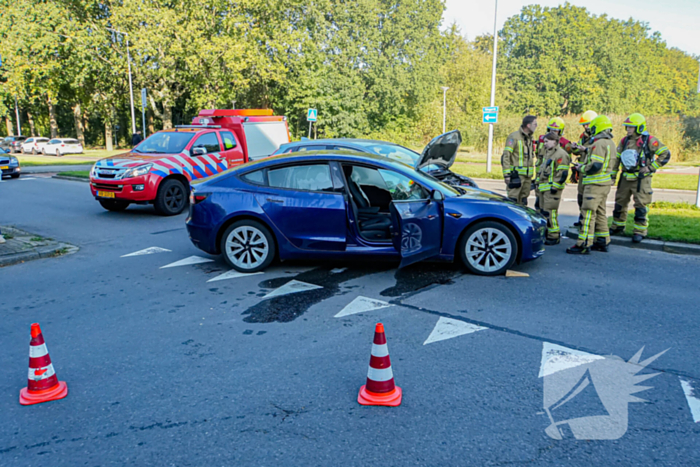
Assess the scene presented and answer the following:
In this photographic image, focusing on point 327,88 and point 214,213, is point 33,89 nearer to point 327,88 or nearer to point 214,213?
point 327,88

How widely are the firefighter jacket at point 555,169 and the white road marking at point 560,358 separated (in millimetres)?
4375

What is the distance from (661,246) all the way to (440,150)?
362 cm

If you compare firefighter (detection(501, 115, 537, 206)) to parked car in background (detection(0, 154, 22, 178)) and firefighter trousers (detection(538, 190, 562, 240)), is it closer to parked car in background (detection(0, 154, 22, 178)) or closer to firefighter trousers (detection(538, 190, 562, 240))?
firefighter trousers (detection(538, 190, 562, 240))

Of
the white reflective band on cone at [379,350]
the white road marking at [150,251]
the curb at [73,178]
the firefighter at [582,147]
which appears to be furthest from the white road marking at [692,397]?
the curb at [73,178]

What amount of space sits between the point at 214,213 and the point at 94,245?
10.2 feet

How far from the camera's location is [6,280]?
22.3 feet

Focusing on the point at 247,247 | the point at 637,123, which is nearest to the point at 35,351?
the point at 247,247

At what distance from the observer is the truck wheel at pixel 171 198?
11.5m

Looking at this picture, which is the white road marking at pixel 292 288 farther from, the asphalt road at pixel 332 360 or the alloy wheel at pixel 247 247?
the alloy wheel at pixel 247 247

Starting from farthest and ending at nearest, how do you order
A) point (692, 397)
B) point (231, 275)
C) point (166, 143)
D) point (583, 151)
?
point (166, 143), point (583, 151), point (231, 275), point (692, 397)

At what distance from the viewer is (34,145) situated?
139 ft

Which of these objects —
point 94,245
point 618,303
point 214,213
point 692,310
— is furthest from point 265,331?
point 94,245

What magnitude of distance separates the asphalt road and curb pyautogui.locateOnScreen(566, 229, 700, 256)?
0.58 m

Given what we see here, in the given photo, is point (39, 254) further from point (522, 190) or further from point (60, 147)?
point (60, 147)
